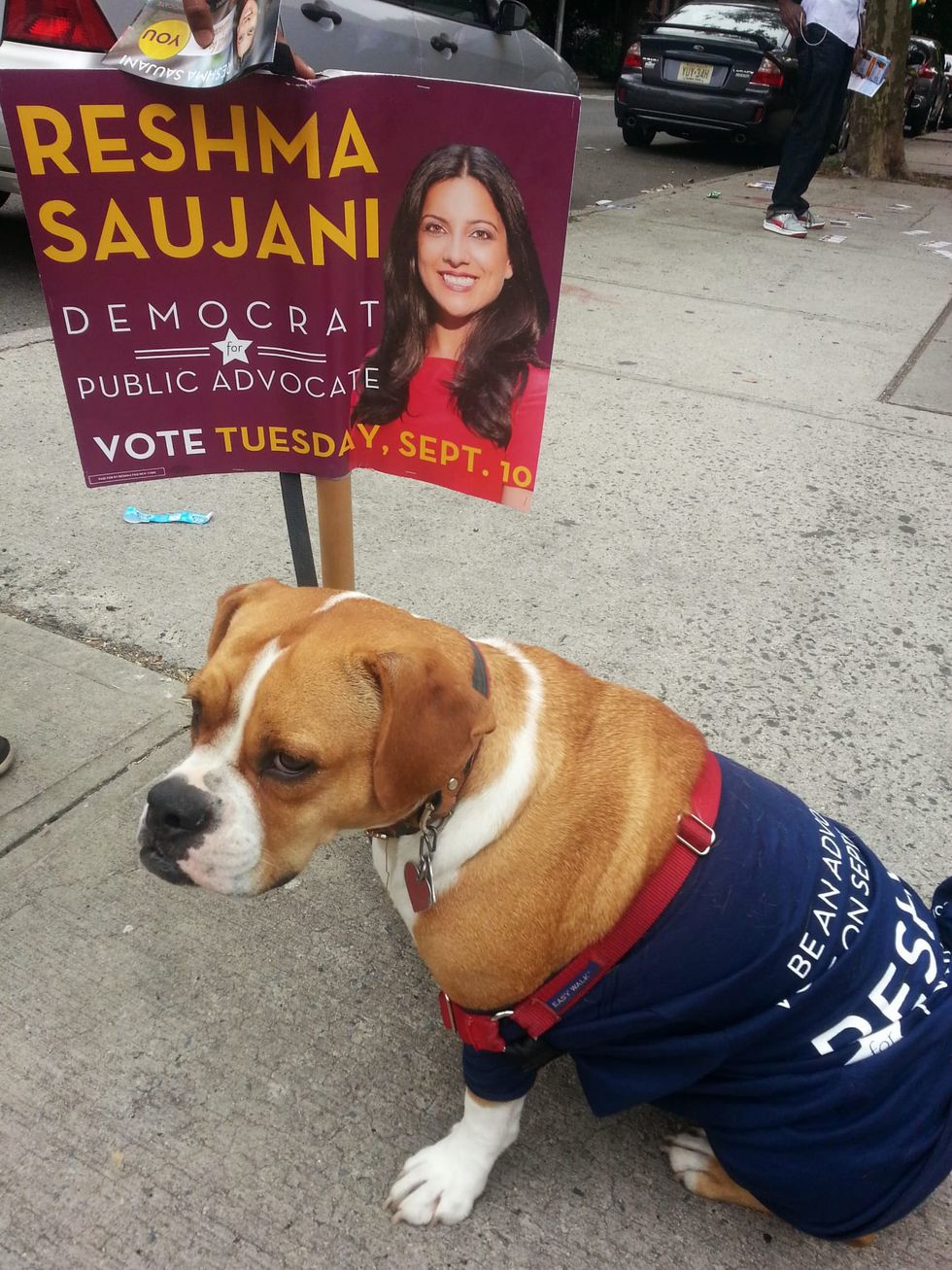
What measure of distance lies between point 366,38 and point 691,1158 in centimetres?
651

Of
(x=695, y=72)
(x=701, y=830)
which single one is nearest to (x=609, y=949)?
(x=701, y=830)

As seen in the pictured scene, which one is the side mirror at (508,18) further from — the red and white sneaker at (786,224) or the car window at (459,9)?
the red and white sneaker at (786,224)

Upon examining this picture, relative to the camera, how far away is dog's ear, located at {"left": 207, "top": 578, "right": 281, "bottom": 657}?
A: 74.4 inches

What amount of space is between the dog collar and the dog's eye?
211mm

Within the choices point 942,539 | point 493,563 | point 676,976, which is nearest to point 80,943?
point 676,976

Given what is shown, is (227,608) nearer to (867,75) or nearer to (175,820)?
(175,820)

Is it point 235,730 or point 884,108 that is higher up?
point 235,730

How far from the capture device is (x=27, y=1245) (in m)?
1.70

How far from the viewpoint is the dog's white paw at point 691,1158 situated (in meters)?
1.90

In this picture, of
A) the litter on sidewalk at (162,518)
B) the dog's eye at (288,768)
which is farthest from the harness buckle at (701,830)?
the litter on sidewalk at (162,518)

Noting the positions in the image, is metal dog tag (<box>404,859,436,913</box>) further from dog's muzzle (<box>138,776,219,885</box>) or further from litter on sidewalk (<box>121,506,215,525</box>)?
litter on sidewalk (<box>121,506,215,525</box>)

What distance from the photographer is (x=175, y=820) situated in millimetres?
1638

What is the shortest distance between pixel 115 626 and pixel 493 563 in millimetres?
1479

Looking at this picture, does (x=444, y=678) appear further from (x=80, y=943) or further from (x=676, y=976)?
(x=80, y=943)
